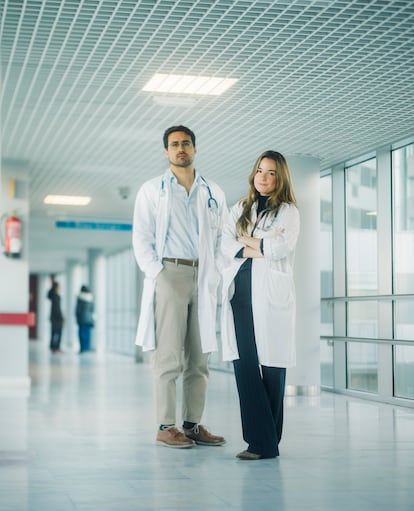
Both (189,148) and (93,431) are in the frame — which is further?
(93,431)

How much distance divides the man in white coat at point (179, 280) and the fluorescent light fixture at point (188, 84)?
1.68 metres

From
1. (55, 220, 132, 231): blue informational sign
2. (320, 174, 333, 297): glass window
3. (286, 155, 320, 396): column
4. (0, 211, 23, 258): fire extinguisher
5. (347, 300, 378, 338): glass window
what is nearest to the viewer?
(286, 155, 320, 396): column

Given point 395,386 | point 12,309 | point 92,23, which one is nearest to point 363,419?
point 395,386

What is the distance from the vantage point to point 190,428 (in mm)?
5766

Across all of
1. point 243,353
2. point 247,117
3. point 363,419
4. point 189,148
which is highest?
point 247,117

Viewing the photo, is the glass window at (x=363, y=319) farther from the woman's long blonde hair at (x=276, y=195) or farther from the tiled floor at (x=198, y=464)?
the woman's long blonde hair at (x=276, y=195)

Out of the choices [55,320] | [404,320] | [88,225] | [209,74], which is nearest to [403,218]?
[404,320]

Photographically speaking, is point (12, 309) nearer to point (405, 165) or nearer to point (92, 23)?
point (405, 165)

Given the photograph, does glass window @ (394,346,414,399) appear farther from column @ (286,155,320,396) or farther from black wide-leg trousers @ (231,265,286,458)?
black wide-leg trousers @ (231,265,286,458)

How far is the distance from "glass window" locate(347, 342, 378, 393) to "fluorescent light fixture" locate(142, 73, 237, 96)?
4.34m

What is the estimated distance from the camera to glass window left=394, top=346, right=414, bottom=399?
379 inches

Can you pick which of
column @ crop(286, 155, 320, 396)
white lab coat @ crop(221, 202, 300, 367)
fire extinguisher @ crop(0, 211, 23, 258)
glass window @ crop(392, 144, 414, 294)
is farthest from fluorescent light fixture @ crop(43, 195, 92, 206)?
white lab coat @ crop(221, 202, 300, 367)

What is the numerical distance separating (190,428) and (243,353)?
3.19 feet

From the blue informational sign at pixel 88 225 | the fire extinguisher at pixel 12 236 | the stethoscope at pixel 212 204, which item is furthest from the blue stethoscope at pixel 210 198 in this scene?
the blue informational sign at pixel 88 225
